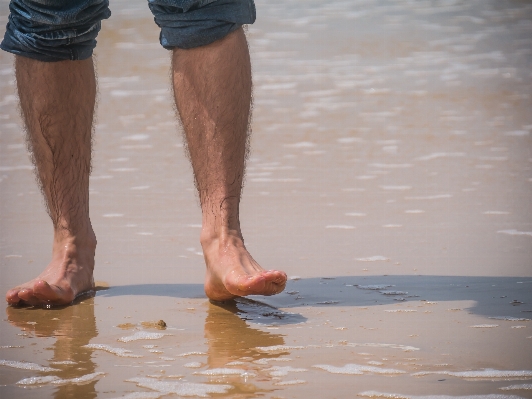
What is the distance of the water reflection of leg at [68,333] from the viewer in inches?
56.4

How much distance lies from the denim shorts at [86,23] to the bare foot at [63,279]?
49 cm

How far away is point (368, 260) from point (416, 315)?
0.56m

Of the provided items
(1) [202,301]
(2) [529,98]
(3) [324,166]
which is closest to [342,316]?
(1) [202,301]

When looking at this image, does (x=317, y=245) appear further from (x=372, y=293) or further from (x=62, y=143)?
(x=62, y=143)

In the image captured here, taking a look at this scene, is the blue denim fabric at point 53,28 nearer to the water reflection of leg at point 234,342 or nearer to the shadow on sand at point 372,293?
the shadow on sand at point 372,293

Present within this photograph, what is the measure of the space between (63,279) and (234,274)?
1.50 ft

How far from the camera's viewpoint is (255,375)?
4.83 feet

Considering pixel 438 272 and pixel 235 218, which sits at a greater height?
pixel 235 218

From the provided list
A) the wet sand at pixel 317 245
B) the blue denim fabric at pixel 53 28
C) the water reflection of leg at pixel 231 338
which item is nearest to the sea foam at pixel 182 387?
the wet sand at pixel 317 245

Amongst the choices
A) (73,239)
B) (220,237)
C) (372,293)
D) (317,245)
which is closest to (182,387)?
(220,237)

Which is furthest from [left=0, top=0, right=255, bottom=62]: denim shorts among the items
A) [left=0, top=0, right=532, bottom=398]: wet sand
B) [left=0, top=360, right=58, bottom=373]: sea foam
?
[left=0, top=360, right=58, bottom=373]: sea foam

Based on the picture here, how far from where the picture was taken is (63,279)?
2.11 metres

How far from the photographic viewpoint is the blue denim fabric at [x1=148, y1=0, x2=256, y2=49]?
205 centimetres

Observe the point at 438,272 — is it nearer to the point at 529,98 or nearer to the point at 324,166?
the point at 324,166
